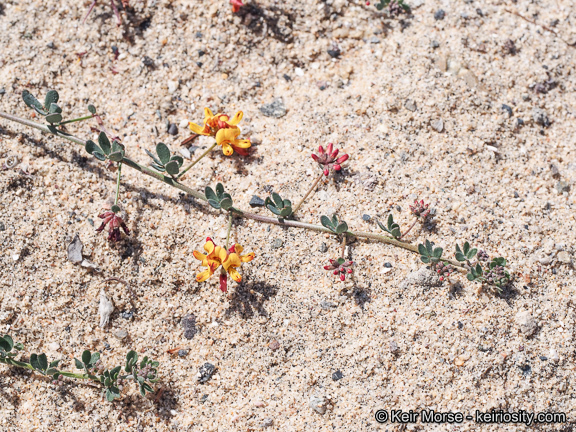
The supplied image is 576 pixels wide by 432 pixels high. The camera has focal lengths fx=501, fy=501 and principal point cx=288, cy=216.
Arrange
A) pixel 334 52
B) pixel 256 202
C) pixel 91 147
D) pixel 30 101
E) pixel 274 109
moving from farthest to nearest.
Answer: pixel 334 52, pixel 274 109, pixel 256 202, pixel 30 101, pixel 91 147

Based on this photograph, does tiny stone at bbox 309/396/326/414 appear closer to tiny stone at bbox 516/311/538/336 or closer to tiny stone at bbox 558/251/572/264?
tiny stone at bbox 516/311/538/336

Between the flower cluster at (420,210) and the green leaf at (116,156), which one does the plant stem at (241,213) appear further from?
the flower cluster at (420,210)

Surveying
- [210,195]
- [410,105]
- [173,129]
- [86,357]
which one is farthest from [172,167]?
[410,105]

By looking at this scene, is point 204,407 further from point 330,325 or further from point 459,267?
point 459,267

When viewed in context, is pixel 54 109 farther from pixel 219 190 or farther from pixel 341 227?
pixel 341 227

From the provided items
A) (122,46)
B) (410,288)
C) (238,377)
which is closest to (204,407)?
(238,377)

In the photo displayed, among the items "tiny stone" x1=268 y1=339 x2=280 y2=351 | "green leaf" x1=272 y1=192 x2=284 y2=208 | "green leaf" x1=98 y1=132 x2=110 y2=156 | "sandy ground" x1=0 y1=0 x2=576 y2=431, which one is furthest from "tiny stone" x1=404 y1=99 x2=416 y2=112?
"green leaf" x1=98 y1=132 x2=110 y2=156
